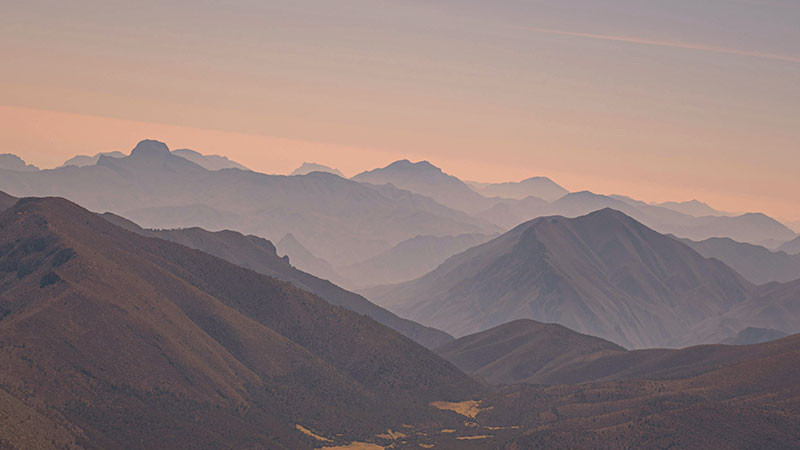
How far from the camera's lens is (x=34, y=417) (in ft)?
644

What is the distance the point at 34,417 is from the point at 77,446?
10.5 m

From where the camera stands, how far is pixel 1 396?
195 metres

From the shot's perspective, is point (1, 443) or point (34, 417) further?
point (34, 417)

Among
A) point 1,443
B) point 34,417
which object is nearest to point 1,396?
point 34,417

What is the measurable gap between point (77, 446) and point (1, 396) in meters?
18.2

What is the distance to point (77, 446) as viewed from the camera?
654 feet

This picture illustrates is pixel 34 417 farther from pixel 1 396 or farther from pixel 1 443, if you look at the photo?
pixel 1 443

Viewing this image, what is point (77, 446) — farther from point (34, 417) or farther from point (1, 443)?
point (1, 443)

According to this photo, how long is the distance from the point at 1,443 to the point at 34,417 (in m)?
20.1

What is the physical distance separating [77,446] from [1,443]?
2461 centimetres

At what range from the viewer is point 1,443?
17625cm

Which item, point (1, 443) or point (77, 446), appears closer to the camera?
point (1, 443)

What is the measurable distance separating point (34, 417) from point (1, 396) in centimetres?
772

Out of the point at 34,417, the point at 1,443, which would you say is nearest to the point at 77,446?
the point at 34,417
